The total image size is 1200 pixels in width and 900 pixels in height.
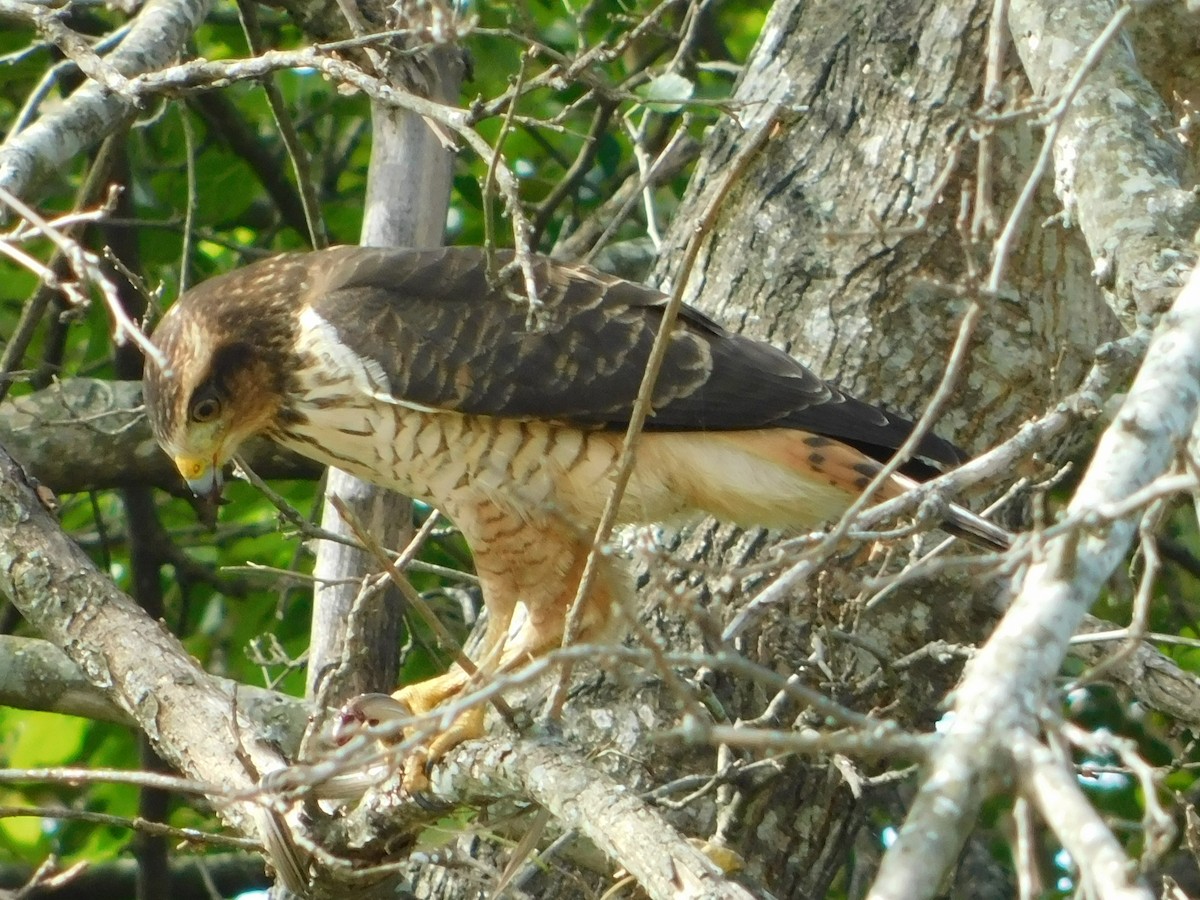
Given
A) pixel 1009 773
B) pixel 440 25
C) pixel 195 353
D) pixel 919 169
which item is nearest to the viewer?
pixel 1009 773

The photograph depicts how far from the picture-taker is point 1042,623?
56.6 inches

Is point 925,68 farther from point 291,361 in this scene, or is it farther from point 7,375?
Result: point 7,375

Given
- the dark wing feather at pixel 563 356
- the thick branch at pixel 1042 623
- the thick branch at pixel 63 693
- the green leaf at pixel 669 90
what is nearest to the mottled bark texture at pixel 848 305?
the green leaf at pixel 669 90

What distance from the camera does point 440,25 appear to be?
7.82ft

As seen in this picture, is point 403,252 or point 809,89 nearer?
point 403,252

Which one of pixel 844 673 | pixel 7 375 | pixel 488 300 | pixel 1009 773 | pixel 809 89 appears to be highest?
pixel 809 89

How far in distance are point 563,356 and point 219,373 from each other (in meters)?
0.89

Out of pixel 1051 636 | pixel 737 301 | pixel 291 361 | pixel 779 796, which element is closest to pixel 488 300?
pixel 291 361

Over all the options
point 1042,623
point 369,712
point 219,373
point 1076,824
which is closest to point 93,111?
point 219,373

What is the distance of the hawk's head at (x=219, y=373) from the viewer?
3.81 metres

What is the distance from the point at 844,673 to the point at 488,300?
134 cm

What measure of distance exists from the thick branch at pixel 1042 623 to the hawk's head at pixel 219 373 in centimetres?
262

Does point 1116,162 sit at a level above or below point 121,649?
above

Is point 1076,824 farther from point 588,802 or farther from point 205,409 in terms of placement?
point 205,409
